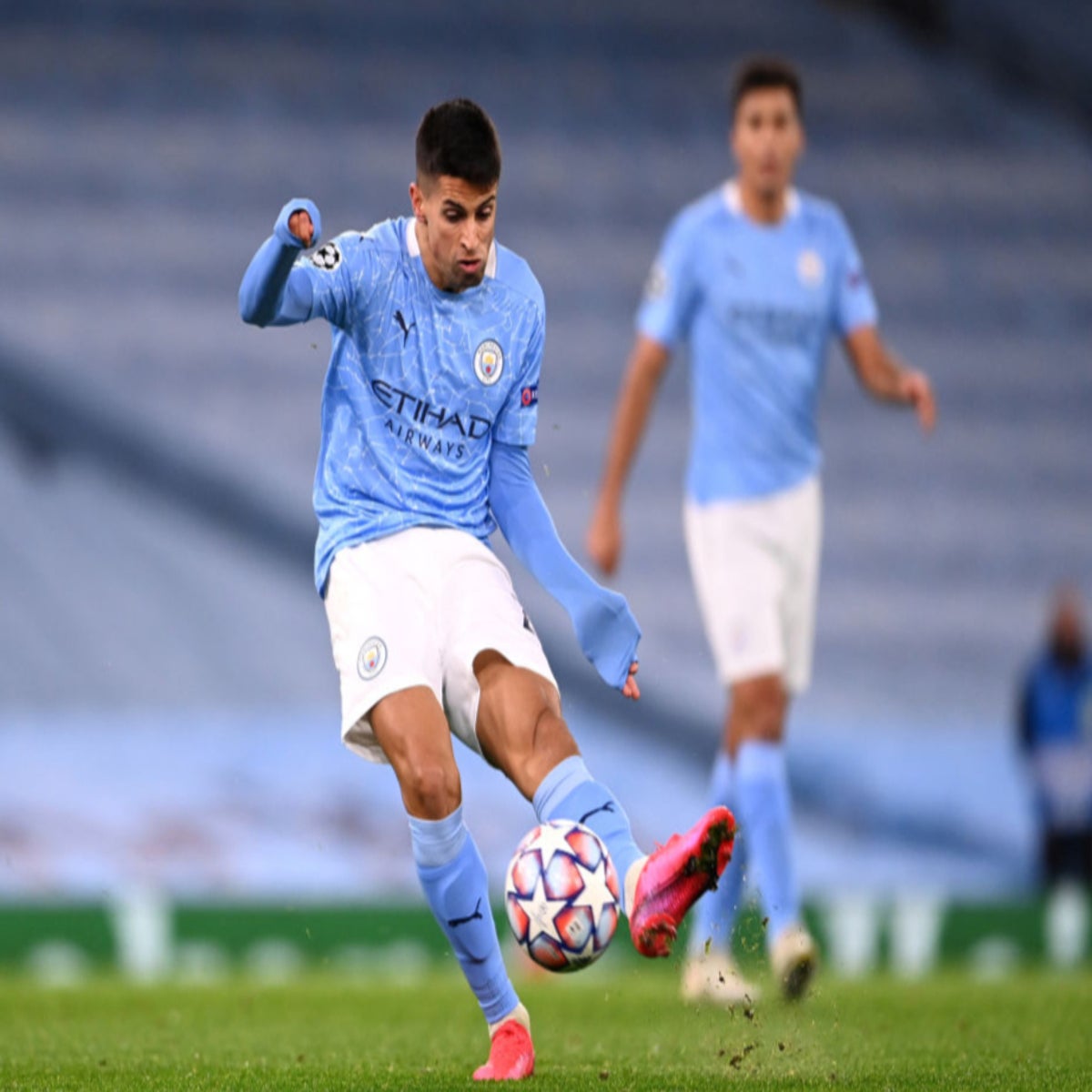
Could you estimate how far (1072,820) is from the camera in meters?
12.1

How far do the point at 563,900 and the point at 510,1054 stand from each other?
677mm

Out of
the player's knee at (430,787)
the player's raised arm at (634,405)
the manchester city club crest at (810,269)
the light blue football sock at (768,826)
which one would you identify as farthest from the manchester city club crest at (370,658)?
the manchester city club crest at (810,269)

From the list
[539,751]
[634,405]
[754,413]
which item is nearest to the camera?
[539,751]

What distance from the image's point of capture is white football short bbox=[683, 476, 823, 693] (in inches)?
286

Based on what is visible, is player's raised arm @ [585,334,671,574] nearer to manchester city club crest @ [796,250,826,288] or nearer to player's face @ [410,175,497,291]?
manchester city club crest @ [796,250,826,288]

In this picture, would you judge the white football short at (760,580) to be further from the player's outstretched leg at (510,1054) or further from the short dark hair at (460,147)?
the short dark hair at (460,147)

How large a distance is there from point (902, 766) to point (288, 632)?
3.76 meters

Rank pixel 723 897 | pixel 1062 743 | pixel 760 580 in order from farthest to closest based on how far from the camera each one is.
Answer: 1. pixel 1062 743
2. pixel 760 580
3. pixel 723 897

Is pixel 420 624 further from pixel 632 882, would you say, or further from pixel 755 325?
pixel 755 325

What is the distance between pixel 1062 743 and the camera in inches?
475

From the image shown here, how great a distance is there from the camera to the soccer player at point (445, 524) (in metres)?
4.75

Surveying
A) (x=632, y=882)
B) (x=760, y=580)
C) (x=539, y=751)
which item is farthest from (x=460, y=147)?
(x=760, y=580)

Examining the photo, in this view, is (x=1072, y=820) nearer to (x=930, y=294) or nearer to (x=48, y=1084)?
(x=930, y=294)

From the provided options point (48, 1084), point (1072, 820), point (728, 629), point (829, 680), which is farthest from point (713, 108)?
point (48, 1084)
